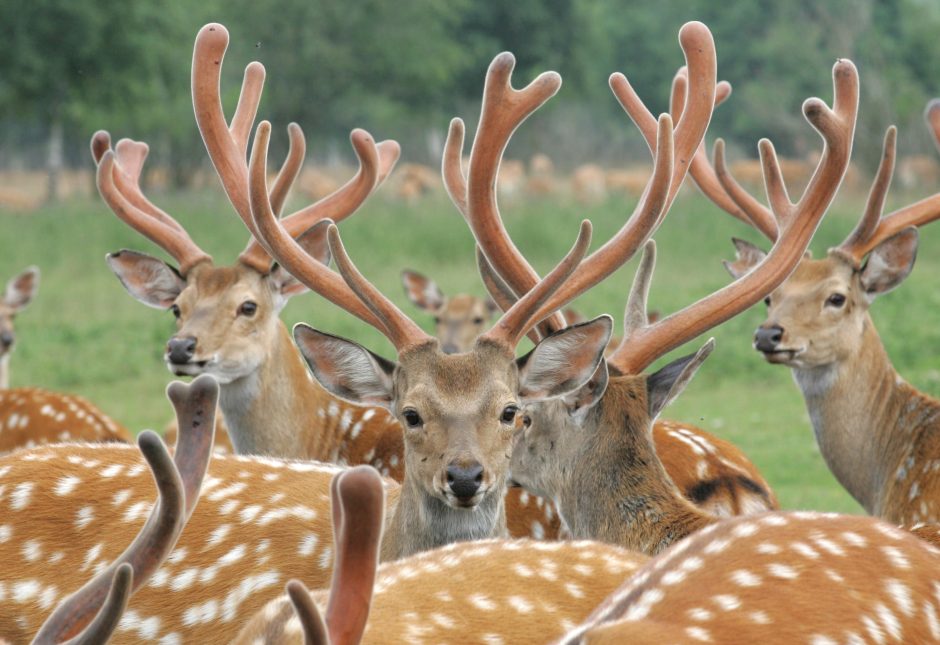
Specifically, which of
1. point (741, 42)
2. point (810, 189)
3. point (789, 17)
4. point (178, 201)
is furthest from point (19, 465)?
point (741, 42)

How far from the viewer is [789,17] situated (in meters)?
38.3

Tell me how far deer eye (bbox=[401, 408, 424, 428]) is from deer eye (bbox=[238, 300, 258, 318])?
5.52ft

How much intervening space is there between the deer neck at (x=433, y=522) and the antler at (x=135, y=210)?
1860 mm

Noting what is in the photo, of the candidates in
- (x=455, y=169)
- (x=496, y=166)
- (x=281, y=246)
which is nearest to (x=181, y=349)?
(x=281, y=246)

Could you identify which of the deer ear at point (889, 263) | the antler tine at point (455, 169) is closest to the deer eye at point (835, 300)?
the deer ear at point (889, 263)

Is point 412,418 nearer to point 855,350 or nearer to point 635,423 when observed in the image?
point 635,423

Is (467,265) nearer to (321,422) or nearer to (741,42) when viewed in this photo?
(321,422)

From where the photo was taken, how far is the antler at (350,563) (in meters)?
1.76

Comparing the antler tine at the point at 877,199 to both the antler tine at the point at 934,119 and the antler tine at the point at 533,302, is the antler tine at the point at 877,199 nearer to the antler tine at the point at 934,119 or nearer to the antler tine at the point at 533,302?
the antler tine at the point at 934,119

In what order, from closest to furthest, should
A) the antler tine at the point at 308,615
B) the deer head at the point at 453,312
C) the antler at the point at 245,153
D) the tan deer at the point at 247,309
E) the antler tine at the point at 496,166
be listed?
the antler tine at the point at 308,615, the antler tine at the point at 496,166, the antler at the point at 245,153, the tan deer at the point at 247,309, the deer head at the point at 453,312

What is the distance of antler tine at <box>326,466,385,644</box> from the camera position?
5.97 ft

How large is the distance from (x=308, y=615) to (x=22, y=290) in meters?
7.57

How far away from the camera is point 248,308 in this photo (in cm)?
505

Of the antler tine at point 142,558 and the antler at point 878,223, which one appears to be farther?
the antler at point 878,223
